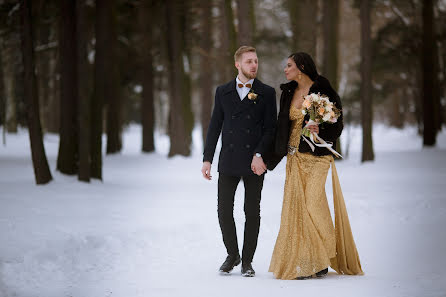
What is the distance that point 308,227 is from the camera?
21.8ft

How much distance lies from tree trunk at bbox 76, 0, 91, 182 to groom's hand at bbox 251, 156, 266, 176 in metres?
8.70

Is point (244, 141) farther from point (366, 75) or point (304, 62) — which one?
point (366, 75)

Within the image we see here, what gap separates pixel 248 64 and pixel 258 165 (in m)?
1.03

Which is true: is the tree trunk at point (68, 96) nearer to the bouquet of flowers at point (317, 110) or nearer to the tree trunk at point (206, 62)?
the bouquet of flowers at point (317, 110)

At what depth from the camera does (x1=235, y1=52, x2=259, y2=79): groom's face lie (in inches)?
259

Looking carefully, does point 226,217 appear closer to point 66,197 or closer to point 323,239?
point 323,239

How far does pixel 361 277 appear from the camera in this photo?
670 cm

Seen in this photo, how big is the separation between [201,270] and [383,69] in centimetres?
2874

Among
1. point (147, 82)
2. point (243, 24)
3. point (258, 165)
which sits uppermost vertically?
point (243, 24)

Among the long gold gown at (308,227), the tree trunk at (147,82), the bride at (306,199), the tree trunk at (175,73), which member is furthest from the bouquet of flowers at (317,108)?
the tree trunk at (147,82)

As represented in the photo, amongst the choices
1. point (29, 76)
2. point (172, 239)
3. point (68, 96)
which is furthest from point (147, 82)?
point (172, 239)

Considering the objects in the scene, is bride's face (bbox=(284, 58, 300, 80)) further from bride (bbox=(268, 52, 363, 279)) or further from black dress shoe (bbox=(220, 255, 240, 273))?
black dress shoe (bbox=(220, 255, 240, 273))

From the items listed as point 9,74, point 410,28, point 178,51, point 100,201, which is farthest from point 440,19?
point 100,201

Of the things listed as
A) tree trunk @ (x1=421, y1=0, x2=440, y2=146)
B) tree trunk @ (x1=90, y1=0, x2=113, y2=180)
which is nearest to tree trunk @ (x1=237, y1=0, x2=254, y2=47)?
tree trunk @ (x1=90, y1=0, x2=113, y2=180)
